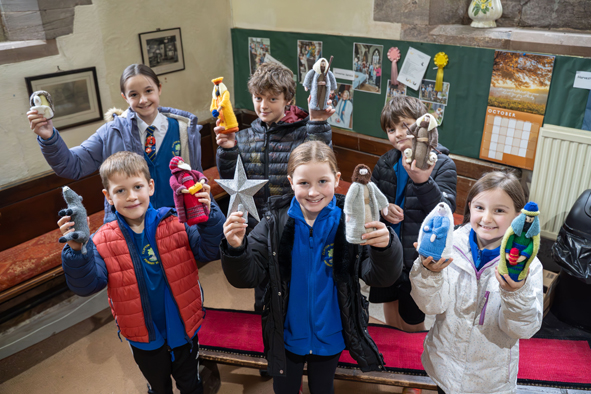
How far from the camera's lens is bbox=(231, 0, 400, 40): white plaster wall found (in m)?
3.66

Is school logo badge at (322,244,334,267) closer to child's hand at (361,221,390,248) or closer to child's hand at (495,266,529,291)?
child's hand at (361,221,390,248)

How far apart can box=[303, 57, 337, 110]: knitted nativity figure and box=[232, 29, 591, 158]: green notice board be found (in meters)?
1.54

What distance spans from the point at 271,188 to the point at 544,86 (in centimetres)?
196

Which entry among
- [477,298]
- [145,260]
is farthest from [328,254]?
[145,260]

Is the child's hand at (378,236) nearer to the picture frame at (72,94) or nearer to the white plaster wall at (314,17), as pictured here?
the white plaster wall at (314,17)

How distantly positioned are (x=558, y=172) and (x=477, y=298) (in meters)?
1.80

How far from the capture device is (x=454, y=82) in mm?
3361

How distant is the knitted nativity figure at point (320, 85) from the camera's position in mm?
2131

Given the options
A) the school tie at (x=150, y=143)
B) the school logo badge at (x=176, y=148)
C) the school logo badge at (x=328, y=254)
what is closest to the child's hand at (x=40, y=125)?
the school tie at (x=150, y=143)

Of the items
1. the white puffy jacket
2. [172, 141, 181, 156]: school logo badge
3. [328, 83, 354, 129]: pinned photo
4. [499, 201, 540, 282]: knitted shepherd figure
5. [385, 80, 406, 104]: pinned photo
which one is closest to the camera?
[499, 201, 540, 282]: knitted shepherd figure

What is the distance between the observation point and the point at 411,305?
2342mm

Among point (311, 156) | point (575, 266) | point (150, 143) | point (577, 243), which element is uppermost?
point (311, 156)

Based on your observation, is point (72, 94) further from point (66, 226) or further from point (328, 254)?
point (328, 254)

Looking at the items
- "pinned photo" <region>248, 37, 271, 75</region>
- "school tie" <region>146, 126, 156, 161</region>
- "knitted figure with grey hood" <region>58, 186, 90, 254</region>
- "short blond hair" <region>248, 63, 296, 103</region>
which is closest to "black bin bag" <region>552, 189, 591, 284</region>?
"short blond hair" <region>248, 63, 296, 103</region>
